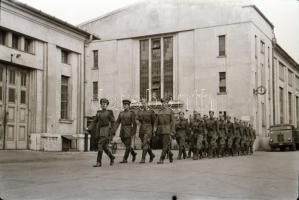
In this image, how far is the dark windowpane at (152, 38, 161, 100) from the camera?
38500 mm

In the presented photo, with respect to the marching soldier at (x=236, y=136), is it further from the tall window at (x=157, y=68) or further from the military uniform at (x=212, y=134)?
the tall window at (x=157, y=68)

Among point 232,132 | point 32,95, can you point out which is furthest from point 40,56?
point 232,132

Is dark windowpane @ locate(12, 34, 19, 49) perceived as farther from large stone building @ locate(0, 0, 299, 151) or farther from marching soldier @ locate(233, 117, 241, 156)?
marching soldier @ locate(233, 117, 241, 156)

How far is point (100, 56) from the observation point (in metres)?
37.5

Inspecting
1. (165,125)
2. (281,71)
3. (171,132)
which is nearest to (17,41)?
(165,125)

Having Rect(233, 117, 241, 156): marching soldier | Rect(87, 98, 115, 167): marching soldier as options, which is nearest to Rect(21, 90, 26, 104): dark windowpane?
Rect(233, 117, 241, 156): marching soldier

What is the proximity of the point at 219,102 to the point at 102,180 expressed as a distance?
90.0 ft

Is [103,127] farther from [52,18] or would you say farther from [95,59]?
[95,59]

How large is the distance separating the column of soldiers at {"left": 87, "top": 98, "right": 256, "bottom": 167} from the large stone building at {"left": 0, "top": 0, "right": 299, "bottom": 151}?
18.5 feet

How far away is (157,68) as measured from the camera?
38906mm

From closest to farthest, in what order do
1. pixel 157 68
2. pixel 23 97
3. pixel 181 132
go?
pixel 181 132 < pixel 23 97 < pixel 157 68

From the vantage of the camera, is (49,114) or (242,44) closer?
(49,114)

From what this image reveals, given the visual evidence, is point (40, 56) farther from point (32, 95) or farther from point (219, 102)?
point (219, 102)

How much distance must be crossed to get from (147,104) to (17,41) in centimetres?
704
